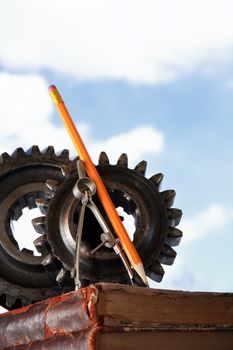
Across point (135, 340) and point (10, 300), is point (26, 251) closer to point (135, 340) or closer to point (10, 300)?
point (10, 300)

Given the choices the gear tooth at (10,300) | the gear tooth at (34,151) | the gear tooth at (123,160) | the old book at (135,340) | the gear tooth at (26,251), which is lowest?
the old book at (135,340)

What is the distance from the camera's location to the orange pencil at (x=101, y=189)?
1110 millimetres

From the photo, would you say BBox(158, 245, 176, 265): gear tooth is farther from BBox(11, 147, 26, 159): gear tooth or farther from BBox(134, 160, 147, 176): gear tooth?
BBox(11, 147, 26, 159): gear tooth

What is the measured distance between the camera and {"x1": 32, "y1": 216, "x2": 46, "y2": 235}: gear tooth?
1.24 m

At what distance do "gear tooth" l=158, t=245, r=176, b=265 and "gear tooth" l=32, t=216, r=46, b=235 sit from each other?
27 centimetres

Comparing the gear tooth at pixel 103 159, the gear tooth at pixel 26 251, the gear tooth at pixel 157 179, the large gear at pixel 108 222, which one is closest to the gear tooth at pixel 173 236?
the large gear at pixel 108 222

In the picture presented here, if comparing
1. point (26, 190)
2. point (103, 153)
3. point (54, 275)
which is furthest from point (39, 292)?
point (103, 153)

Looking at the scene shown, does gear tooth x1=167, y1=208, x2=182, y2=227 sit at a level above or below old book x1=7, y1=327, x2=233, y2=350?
above

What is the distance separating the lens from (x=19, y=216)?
141 centimetres

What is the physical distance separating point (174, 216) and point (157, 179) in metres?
0.10

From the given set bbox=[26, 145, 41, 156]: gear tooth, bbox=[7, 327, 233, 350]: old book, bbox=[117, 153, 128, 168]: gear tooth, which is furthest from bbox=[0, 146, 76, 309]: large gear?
bbox=[7, 327, 233, 350]: old book

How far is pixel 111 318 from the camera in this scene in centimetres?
80

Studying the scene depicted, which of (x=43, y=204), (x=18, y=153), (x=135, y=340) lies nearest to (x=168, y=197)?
(x=43, y=204)

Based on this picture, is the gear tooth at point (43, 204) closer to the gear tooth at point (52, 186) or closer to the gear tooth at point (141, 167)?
the gear tooth at point (52, 186)
